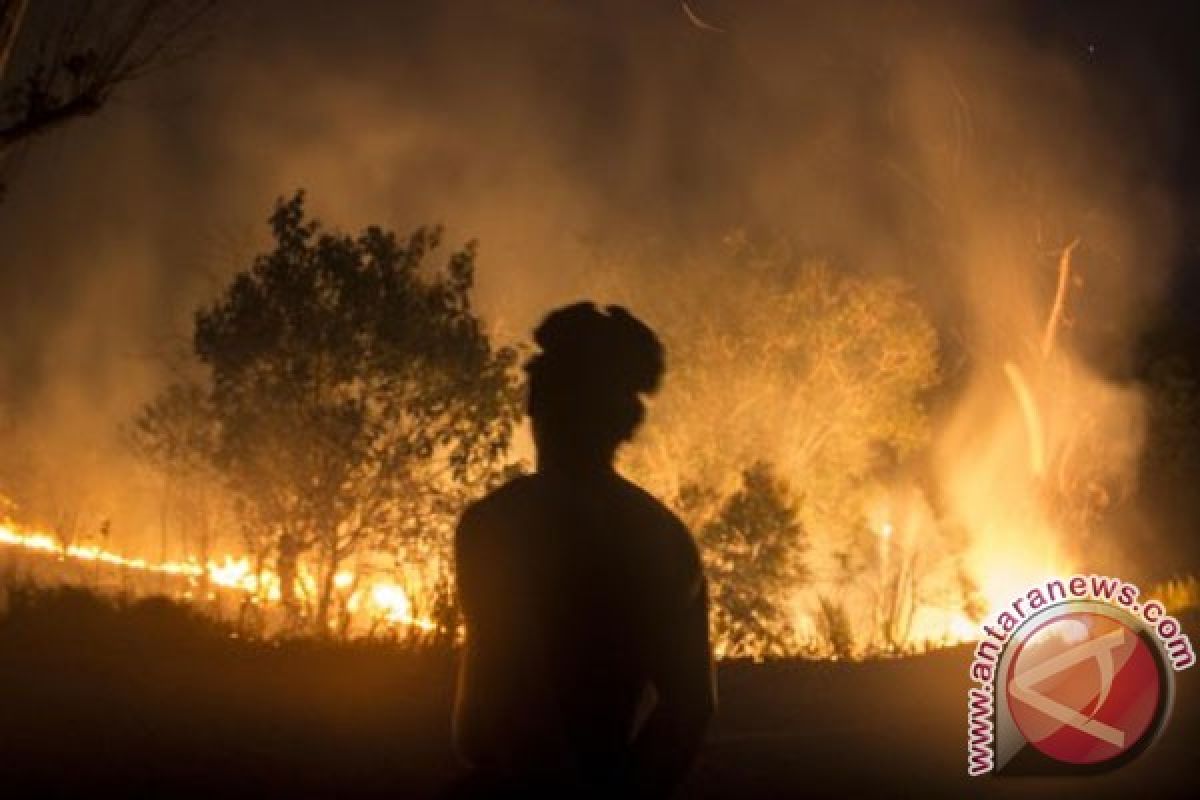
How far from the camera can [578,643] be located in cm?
199

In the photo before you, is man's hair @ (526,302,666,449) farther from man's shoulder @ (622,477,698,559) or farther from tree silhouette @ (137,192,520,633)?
tree silhouette @ (137,192,520,633)

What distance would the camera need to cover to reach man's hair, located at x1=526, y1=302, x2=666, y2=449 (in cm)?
221

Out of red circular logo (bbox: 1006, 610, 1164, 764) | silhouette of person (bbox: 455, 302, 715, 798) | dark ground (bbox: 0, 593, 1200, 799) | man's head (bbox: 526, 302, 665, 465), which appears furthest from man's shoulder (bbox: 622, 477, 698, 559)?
red circular logo (bbox: 1006, 610, 1164, 764)

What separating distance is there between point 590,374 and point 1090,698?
15.5ft

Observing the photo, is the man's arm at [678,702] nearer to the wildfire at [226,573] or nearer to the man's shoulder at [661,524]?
the man's shoulder at [661,524]

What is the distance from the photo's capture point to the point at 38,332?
1997 centimetres

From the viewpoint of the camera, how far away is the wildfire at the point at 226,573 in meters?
12.7

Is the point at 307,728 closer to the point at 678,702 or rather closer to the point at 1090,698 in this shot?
the point at 1090,698

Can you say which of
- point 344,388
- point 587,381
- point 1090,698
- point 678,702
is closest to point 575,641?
point 678,702

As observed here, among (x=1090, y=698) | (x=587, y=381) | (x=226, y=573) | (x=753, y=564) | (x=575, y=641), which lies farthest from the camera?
(x=753, y=564)

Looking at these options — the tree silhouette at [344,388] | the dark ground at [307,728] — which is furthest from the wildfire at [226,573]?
the dark ground at [307,728]

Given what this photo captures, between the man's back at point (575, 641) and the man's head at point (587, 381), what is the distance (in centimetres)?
12

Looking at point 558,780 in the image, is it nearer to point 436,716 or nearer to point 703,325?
point 436,716

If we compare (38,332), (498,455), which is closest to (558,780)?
(498,455)
